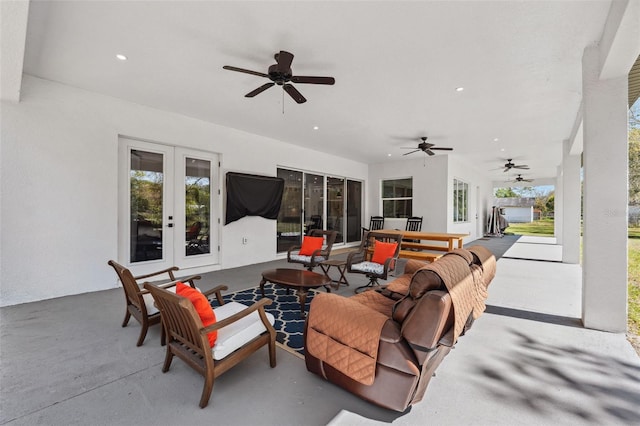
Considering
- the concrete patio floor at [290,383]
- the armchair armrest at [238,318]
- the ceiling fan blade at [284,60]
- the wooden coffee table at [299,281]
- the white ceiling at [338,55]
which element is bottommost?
the concrete patio floor at [290,383]

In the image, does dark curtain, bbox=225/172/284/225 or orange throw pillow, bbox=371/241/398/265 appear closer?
orange throw pillow, bbox=371/241/398/265

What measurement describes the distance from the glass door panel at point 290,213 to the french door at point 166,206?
5.73 ft

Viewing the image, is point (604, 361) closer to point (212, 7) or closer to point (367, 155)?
point (212, 7)

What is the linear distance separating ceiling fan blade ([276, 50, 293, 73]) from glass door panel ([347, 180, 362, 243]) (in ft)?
20.6

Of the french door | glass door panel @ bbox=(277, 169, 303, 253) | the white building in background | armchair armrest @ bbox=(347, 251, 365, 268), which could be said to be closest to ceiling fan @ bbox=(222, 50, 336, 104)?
armchair armrest @ bbox=(347, 251, 365, 268)

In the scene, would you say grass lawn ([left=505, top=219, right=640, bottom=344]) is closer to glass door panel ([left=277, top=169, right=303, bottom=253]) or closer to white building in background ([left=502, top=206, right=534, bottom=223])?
glass door panel ([left=277, top=169, right=303, bottom=253])

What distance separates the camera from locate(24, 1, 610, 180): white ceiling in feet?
7.57

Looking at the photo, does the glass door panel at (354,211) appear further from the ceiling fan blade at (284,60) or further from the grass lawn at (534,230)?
the grass lawn at (534,230)

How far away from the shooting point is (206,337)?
1.68 meters

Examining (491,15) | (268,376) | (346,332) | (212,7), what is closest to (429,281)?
(346,332)

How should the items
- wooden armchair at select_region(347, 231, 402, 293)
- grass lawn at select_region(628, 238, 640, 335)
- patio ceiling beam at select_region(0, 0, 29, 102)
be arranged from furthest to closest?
wooden armchair at select_region(347, 231, 402, 293), grass lawn at select_region(628, 238, 640, 335), patio ceiling beam at select_region(0, 0, 29, 102)

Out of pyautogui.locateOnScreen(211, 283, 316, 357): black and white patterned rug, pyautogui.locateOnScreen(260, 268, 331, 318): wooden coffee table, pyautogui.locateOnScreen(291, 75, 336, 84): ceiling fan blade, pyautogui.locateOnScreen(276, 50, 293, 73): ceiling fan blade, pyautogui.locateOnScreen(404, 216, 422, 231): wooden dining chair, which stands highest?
pyautogui.locateOnScreen(276, 50, 293, 73): ceiling fan blade

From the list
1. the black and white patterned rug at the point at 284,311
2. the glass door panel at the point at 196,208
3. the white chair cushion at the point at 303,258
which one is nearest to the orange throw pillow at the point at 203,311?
the black and white patterned rug at the point at 284,311

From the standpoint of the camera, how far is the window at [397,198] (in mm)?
8672
